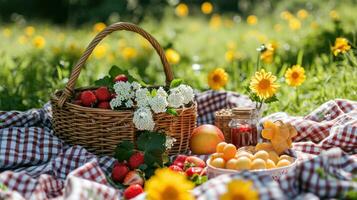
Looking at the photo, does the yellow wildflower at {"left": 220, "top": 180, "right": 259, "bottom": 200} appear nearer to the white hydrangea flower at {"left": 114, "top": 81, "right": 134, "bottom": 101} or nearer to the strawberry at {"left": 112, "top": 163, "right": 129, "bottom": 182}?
the strawberry at {"left": 112, "top": 163, "right": 129, "bottom": 182}

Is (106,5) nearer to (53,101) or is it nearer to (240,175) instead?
(53,101)

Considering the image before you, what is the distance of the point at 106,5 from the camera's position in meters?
10.6

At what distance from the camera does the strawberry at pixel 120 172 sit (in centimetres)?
338

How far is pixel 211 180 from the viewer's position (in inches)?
111

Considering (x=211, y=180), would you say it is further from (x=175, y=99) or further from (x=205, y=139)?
(x=205, y=139)

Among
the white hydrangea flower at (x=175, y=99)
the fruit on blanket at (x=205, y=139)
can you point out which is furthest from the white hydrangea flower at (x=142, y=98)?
the fruit on blanket at (x=205, y=139)

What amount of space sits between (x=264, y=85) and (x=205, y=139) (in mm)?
449

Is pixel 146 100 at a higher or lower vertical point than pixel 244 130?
higher

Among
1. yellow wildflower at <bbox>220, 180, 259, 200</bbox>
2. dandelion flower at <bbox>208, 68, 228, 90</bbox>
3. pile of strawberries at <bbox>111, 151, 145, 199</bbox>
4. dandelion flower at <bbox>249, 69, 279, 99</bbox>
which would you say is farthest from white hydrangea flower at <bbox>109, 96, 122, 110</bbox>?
yellow wildflower at <bbox>220, 180, 259, 200</bbox>

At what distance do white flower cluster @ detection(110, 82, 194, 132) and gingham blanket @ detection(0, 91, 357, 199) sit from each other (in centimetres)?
30

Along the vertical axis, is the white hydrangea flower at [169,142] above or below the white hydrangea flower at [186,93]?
below

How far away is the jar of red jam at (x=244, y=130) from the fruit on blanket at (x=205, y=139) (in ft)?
0.37

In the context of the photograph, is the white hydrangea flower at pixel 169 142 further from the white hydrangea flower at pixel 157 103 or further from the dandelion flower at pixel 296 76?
the dandelion flower at pixel 296 76

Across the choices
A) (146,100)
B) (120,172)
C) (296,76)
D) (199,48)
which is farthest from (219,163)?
(199,48)
